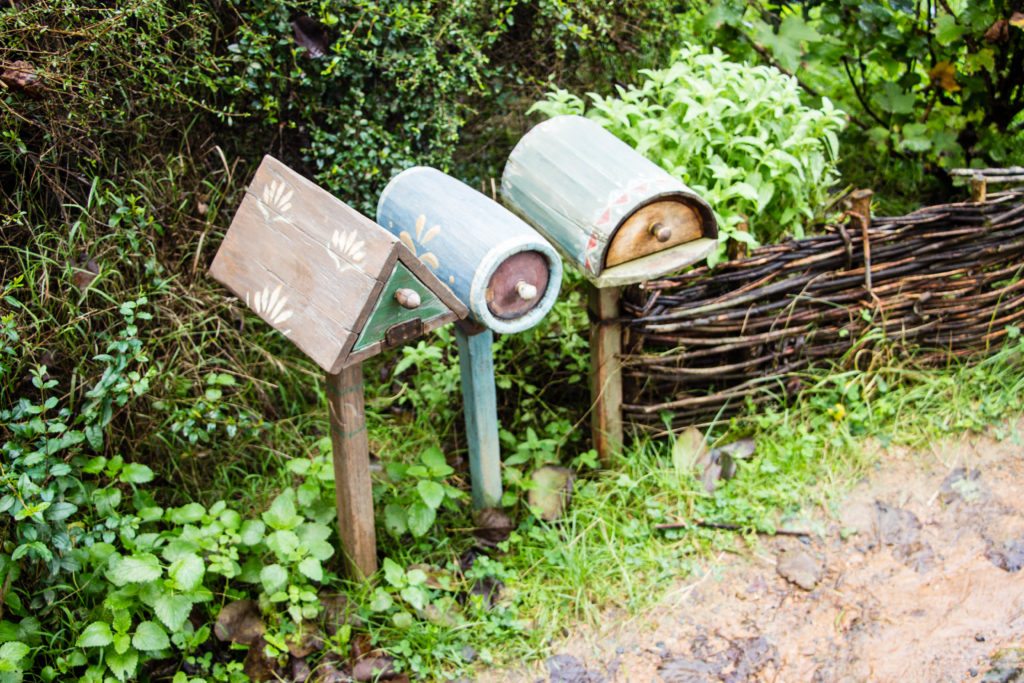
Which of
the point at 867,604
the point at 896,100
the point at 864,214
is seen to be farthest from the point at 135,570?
the point at 896,100

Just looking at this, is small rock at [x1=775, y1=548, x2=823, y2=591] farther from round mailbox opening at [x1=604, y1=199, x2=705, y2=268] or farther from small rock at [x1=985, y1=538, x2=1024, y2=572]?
round mailbox opening at [x1=604, y1=199, x2=705, y2=268]

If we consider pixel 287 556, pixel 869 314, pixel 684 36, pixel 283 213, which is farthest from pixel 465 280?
pixel 684 36

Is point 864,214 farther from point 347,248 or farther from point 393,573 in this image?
point 393,573

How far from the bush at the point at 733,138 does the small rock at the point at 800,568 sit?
1.12 meters

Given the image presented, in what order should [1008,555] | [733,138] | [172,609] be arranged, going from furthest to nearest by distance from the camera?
[733,138] → [1008,555] → [172,609]

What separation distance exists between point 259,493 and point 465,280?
133 cm

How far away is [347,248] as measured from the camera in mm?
2479

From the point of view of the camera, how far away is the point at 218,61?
3.51 m

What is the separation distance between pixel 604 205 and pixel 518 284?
1.22 ft

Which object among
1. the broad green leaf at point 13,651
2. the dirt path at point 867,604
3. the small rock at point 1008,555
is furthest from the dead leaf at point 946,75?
the broad green leaf at point 13,651

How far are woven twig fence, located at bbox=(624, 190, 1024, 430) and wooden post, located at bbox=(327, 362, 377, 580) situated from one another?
1.05 meters

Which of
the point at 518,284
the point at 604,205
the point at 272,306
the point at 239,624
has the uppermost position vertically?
the point at 604,205

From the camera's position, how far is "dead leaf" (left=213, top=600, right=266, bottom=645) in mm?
2875

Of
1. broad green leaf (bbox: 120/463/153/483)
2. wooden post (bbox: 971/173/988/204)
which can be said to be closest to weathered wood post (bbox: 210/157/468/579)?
broad green leaf (bbox: 120/463/153/483)
